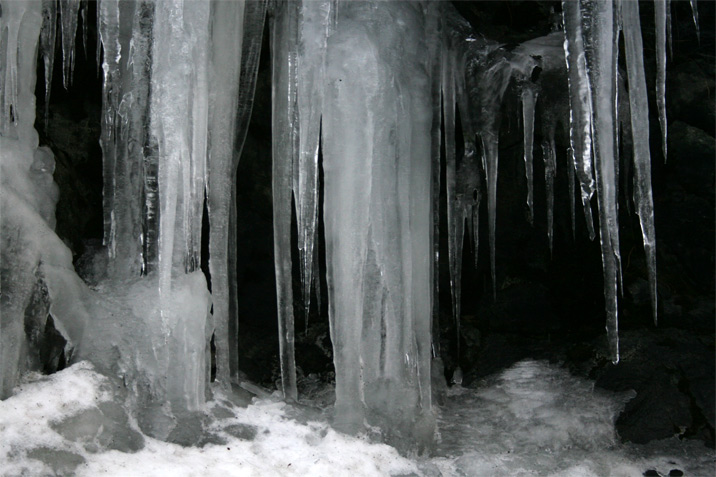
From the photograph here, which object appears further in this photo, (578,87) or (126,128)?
(126,128)

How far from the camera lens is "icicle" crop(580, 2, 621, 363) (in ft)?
11.8

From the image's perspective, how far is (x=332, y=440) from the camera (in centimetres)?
364

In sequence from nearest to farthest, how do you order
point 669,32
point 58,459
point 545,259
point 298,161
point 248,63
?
point 58,459
point 298,161
point 248,63
point 669,32
point 545,259

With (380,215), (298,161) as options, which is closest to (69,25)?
(298,161)

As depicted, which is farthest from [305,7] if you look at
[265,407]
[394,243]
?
[265,407]

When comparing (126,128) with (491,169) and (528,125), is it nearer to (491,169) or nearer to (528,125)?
(491,169)

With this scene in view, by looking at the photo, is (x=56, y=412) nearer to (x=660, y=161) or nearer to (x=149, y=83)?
(x=149, y=83)

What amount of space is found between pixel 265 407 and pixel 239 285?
36.8 inches

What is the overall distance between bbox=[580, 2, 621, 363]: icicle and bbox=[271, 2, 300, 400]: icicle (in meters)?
1.27

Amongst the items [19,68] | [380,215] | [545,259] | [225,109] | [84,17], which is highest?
[84,17]

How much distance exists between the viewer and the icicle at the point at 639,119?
11.8 ft

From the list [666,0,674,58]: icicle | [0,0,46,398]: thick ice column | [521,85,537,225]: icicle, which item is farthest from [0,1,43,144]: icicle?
[666,0,674,58]: icicle

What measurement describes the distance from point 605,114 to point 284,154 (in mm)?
1434

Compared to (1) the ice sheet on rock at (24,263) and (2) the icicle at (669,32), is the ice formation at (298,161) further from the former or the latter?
(2) the icicle at (669,32)
